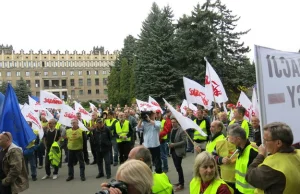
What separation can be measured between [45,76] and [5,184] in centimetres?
11155

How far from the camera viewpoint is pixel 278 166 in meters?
3.13

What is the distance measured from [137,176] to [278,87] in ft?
6.66

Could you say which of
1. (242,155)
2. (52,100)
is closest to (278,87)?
(242,155)

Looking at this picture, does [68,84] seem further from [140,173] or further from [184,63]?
[140,173]

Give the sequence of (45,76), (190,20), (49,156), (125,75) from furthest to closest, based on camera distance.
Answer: (45,76), (125,75), (190,20), (49,156)

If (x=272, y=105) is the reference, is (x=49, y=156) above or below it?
below

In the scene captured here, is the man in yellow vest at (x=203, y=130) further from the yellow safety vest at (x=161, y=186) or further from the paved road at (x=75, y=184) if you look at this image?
the yellow safety vest at (x=161, y=186)

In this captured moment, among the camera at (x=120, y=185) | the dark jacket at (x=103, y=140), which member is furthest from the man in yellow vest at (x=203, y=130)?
the camera at (x=120, y=185)

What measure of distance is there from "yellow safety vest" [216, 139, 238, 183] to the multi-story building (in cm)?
10530

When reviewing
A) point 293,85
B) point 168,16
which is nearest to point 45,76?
point 168,16

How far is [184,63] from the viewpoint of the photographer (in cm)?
3788

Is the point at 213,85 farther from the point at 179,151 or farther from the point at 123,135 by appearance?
the point at 123,135

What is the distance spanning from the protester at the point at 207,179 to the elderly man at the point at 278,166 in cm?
43

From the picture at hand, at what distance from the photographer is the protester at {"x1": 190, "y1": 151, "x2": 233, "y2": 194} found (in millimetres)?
3699
